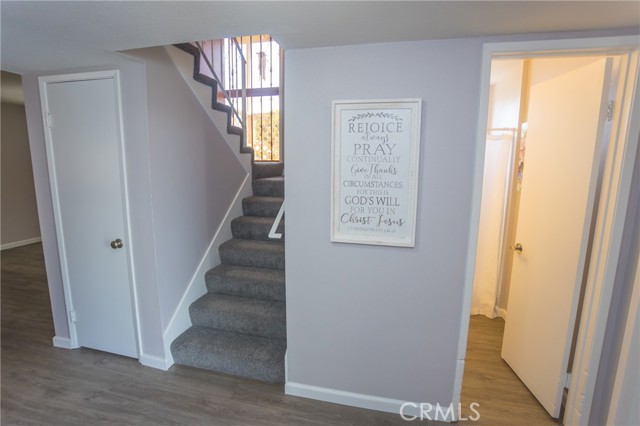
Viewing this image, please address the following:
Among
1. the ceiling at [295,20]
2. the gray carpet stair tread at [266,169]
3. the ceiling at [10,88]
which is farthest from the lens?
the gray carpet stair tread at [266,169]

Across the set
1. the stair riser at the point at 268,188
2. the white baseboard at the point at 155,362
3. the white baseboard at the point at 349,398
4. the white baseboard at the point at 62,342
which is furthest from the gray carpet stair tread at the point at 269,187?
the white baseboard at the point at 62,342

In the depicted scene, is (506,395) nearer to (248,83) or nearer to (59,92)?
(59,92)

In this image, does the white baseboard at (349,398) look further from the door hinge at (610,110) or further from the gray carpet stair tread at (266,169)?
the gray carpet stair tread at (266,169)

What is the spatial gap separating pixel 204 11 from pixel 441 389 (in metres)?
2.28

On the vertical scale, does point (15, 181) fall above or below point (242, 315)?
above

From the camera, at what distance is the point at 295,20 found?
52.5 inches

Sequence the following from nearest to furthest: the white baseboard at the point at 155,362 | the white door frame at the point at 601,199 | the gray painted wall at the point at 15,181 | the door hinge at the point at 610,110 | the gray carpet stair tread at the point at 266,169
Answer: the white door frame at the point at 601,199, the door hinge at the point at 610,110, the white baseboard at the point at 155,362, the gray carpet stair tread at the point at 266,169, the gray painted wall at the point at 15,181

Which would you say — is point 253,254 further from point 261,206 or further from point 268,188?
point 268,188

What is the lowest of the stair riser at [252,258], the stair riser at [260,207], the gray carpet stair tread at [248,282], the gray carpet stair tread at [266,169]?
the gray carpet stair tread at [248,282]

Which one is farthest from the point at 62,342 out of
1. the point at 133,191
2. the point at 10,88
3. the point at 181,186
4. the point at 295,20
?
the point at 10,88

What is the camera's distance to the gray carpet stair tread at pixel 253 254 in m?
2.69

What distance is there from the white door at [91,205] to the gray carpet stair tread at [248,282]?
0.65m

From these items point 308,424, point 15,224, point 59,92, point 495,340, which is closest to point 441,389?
point 308,424

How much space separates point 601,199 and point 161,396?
2797 millimetres
